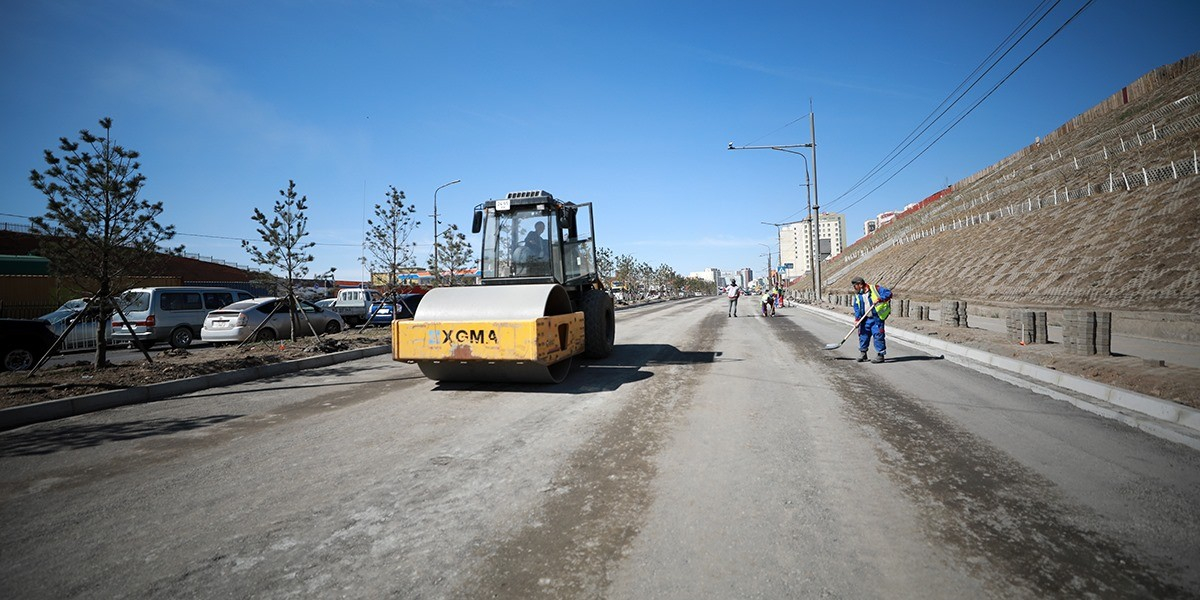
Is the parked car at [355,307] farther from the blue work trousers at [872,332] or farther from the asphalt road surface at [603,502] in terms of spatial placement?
the blue work trousers at [872,332]

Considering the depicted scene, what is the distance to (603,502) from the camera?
326cm

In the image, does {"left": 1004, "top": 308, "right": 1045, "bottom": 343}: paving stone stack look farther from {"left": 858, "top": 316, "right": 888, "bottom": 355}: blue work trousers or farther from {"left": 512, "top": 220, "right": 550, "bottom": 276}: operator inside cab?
{"left": 512, "top": 220, "right": 550, "bottom": 276}: operator inside cab

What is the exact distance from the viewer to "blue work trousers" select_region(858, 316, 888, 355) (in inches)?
360

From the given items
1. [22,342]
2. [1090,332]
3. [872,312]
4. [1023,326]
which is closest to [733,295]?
[1023,326]

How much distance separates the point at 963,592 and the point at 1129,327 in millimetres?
15111

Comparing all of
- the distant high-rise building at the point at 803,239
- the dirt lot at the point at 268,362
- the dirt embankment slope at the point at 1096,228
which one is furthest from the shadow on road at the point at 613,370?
the distant high-rise building at the point at 803,239

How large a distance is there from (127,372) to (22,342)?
3540 mm

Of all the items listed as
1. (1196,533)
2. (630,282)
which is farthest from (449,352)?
(630,282)

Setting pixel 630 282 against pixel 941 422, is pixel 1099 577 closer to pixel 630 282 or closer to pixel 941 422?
pixel 941 422

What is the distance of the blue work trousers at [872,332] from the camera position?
30.0ft

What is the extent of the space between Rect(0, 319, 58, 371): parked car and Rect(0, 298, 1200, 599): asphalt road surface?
5.44 m

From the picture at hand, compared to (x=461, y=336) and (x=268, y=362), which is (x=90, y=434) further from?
(x=268, y=362)

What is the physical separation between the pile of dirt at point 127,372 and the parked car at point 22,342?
3.28 ft

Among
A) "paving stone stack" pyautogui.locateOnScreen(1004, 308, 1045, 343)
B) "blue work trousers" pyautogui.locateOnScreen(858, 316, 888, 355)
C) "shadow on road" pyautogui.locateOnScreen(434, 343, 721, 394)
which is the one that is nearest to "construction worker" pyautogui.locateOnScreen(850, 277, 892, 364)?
"blue work trousers" pyautogui.locateOnScreen(858, 316, 888, 355)
